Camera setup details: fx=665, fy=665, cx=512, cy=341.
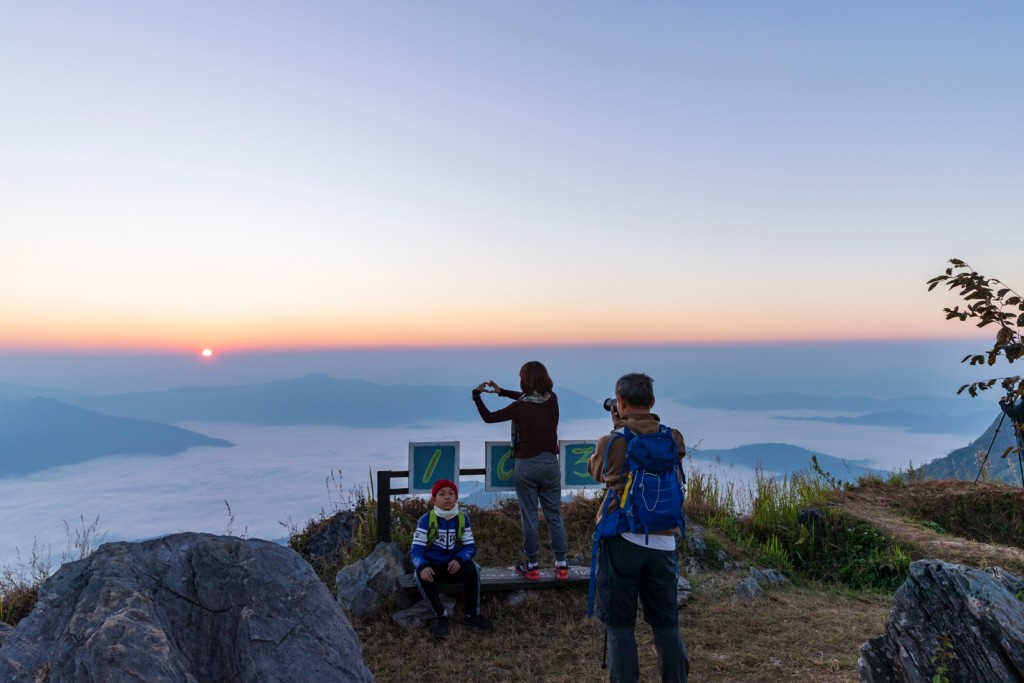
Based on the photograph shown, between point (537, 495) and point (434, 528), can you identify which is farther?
point (537, 495)

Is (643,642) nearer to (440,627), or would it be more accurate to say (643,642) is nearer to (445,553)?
(440,627)

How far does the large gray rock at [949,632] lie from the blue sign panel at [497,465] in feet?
16.4

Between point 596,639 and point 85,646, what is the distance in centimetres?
460

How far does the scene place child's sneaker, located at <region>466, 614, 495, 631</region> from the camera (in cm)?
690

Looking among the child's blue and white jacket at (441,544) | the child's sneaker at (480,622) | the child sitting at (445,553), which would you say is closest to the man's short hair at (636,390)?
the child sitting at (445,553)

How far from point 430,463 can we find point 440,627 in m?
2.19

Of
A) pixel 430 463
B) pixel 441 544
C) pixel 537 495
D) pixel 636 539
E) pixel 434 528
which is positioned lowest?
pixel 441 544

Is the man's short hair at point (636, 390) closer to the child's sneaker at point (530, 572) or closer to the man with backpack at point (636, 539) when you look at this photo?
the man with backpack at point (636, 539)

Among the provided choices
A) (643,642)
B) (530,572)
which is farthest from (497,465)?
(643,642)

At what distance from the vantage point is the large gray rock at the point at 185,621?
11.4 ft

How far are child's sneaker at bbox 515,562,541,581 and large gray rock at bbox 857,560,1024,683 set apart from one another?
12.2ft

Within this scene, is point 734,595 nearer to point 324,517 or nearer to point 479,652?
point 479,652

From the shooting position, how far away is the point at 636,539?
434cm

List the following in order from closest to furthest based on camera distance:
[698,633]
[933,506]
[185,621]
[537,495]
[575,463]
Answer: [185,621]
[698,633]
[537,495]
[575,463]
[933,506]
